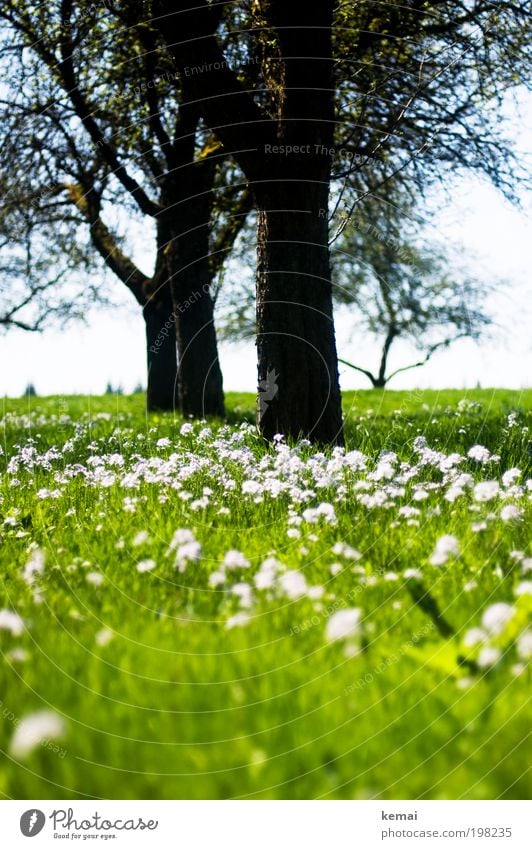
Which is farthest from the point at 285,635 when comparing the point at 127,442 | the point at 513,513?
the point at 127,442

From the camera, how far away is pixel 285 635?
3561mm

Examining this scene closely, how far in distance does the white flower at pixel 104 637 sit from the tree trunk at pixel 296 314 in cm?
482

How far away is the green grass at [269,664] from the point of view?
8.75ft

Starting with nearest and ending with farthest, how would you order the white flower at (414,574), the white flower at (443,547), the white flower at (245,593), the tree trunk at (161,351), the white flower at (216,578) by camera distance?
the white flower at (245,593)
the white flower at (443,547)
the white flower at (216,578)
the white flower at (414,574)
the tree trunk at (161,351)

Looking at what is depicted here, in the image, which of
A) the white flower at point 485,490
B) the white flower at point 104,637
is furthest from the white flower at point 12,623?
the white flower at point 485,490

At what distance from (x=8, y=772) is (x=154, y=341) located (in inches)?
500

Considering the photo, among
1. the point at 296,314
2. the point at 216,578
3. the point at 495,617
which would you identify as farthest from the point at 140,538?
the point at 296,314

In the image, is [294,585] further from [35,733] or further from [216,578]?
[35,733]

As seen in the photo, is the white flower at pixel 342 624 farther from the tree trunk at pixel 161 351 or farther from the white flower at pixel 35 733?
the tree trunk at pixel 161 351

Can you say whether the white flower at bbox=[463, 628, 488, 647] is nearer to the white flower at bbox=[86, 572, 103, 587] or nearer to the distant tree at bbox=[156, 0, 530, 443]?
the white flower at bbox=[86, 572, 103, 587]

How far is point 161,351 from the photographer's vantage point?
1536 cm

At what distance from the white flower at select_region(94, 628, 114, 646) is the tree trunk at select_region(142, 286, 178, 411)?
420 inches
